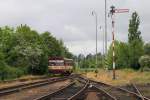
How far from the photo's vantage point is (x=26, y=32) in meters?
86.6

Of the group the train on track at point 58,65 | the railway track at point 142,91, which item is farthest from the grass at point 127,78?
the train on track at point 58,65

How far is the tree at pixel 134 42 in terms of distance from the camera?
10229 cm

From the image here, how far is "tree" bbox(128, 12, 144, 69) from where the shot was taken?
102 meters

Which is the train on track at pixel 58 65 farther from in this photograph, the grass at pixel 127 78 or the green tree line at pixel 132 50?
the green tree line at pixel 132 50

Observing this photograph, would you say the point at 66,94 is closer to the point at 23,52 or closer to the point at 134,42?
the point at 23,52

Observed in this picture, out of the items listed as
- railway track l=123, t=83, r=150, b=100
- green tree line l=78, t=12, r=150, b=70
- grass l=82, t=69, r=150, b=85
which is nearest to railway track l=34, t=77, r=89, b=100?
railway track l=123, t=83, r=150, b=100

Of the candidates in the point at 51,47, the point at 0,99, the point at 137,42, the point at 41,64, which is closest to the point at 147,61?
the point at 41,64

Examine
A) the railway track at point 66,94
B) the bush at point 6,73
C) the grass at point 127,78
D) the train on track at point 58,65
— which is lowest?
the railway track at point 66,94

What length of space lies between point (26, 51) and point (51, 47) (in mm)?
37692

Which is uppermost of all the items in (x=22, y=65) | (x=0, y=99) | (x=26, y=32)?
(x=26, y=32)

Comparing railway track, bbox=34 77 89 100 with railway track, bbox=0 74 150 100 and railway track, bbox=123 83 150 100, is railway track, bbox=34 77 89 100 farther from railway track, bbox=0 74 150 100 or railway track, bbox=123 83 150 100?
railway track, bbox=123 83 150 100

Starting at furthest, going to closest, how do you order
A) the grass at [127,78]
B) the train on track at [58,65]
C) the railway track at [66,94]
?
the train on track at [58,65] < the grass at [127,78] < the railway track at [66,94]

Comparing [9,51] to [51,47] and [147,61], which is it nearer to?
[147,61]

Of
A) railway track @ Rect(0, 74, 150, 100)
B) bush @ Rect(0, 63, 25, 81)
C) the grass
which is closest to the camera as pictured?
railway track @ Rect(0, 74, 150, 100)
